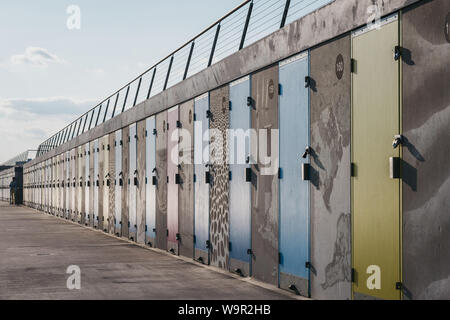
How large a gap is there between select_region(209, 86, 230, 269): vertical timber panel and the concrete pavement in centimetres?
50

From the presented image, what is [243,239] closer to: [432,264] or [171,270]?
[171,270]

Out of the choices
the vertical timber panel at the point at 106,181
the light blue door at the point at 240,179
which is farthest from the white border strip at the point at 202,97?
the vertical timber panel at the point at 106,181

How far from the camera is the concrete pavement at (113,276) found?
31.9 feet

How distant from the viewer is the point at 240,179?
1221 cm

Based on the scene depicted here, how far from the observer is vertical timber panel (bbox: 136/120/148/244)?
19.6 m

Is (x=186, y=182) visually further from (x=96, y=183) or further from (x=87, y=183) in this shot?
(x=87, y=183)

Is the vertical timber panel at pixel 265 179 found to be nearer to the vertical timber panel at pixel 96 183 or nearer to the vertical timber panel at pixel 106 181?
the vertical timber panel at pixel 106 181

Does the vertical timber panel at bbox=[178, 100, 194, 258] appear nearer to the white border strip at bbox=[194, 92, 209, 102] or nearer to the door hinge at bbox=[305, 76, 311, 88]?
the white border strip at bbox=[194, 92, 209, 102]

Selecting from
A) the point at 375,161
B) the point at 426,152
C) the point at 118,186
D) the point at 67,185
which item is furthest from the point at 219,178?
the point at 67,185

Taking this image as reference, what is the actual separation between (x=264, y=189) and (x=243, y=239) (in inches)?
52.7

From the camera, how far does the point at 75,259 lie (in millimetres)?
14758

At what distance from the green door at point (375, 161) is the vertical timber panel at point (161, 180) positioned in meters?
9.55
